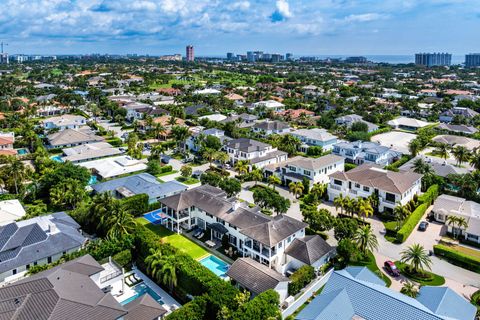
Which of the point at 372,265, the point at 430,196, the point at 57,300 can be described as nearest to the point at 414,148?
the point at 430,196

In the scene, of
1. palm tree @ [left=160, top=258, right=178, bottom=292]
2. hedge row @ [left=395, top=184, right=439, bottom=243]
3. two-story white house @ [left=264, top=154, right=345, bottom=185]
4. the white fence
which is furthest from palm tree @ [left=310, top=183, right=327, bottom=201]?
palm tree @ [left=160, top=258, right=178, bottom=292]

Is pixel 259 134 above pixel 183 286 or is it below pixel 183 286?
above

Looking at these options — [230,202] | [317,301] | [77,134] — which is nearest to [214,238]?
[230,202]

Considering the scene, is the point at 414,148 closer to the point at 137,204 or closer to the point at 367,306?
the point at 367,306

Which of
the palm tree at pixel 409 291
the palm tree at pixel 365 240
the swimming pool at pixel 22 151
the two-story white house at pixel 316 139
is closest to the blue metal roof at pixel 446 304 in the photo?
the palm tree at pixel 409 291

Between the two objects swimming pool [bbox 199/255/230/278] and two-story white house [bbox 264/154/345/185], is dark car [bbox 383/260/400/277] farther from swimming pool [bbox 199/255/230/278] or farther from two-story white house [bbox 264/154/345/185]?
two-story white house [bbox 264/154/345/185]

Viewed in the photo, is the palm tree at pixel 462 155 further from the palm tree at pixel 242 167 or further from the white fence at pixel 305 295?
the white fence at pixel 305 295

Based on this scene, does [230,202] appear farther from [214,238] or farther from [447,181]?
[447,181]
